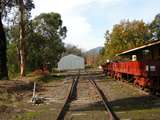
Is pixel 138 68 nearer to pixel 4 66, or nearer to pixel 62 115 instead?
pixel 62 115

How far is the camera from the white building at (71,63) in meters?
140

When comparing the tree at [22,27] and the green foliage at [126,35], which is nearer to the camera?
the tree at [22,27]

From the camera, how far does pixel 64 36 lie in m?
124

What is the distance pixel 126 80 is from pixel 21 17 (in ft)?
75.1

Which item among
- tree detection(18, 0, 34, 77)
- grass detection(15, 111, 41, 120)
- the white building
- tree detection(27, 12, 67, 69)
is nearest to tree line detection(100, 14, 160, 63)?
tree detection(27, 12, 67, 69)

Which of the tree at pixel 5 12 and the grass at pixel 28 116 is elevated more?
the tree at pixel 5 12

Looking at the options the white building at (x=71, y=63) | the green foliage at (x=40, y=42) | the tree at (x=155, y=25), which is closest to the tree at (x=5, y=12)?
the green foliage at (x=40, y=42)

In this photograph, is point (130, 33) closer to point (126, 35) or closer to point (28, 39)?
point (126, 35)

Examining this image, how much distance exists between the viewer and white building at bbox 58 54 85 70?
140500 millimetres

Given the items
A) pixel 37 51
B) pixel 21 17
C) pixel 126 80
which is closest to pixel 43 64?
pixel 37 51

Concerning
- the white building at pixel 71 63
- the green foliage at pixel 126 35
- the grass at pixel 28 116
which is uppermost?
the green foliage at pixel 126 35

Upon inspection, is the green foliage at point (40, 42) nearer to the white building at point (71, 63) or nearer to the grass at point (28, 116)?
the white building at point (71, 63)

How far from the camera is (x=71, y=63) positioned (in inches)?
5719

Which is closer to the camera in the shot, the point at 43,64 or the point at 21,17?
the point at 21,17
